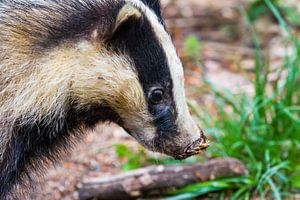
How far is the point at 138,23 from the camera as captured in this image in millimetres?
4258

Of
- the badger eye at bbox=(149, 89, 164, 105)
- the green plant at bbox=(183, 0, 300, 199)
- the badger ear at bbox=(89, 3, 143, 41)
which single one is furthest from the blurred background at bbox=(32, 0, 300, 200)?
the badger ear at bbox=(89, 3, 143, 41)

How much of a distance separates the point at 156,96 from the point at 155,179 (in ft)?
5.49

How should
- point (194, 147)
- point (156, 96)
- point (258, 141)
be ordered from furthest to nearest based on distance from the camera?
point (258, 141), point (194, 147), point (156, 96)

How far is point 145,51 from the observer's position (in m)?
4.34

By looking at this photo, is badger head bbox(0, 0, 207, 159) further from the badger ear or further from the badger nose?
the badger nose

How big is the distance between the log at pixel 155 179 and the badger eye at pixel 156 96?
1.62 m

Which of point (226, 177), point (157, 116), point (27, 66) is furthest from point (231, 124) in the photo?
point (27, 66)

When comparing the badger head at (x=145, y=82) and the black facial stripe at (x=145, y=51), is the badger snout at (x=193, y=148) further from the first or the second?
the black facial stripe at (x=145, y=51)

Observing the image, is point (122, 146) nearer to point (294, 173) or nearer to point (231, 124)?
point (231, 124)

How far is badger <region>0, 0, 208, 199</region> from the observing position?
4227mm

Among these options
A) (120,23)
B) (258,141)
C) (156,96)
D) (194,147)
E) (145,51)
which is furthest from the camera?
(258,141)

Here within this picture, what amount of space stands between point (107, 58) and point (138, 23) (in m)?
0.25

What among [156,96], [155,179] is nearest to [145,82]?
[156,96]

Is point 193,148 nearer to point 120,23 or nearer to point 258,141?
point 120,23
